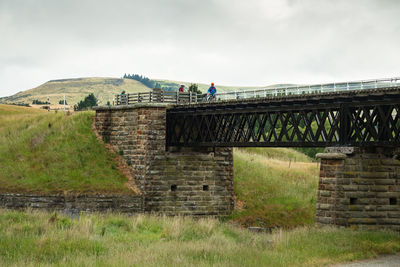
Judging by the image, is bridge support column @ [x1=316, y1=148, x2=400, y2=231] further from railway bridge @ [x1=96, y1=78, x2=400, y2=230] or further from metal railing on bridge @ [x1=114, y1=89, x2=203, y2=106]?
metal railing on bridge @ [x1=114, y1=89, x2=203, y2=106]

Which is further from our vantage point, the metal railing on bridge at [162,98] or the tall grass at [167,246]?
the metal railing on bridge at [162,98]

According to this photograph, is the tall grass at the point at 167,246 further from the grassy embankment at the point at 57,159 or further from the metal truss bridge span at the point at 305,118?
the grassy embankment at the point at 57,159

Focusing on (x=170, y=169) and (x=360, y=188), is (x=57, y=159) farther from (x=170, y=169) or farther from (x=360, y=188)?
(x=360, y=188)

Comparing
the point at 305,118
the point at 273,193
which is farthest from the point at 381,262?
the point at 273,193

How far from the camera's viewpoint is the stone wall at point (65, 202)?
37.7m

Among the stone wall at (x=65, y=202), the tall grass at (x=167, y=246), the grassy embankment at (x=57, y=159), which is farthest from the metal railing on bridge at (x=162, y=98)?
the tall grass at (x=167, y=246)

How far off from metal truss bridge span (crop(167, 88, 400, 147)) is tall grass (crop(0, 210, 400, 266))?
19.5 feet

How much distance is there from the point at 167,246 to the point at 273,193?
78.6 feet

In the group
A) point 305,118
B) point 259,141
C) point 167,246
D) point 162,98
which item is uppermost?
point 162,98

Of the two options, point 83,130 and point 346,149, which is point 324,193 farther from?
point 83,130

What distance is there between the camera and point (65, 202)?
1497 inches

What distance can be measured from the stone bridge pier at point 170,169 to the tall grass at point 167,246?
1000 centimetres

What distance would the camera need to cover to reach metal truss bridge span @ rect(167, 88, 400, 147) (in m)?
28.8

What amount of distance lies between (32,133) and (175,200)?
15.3 metres
